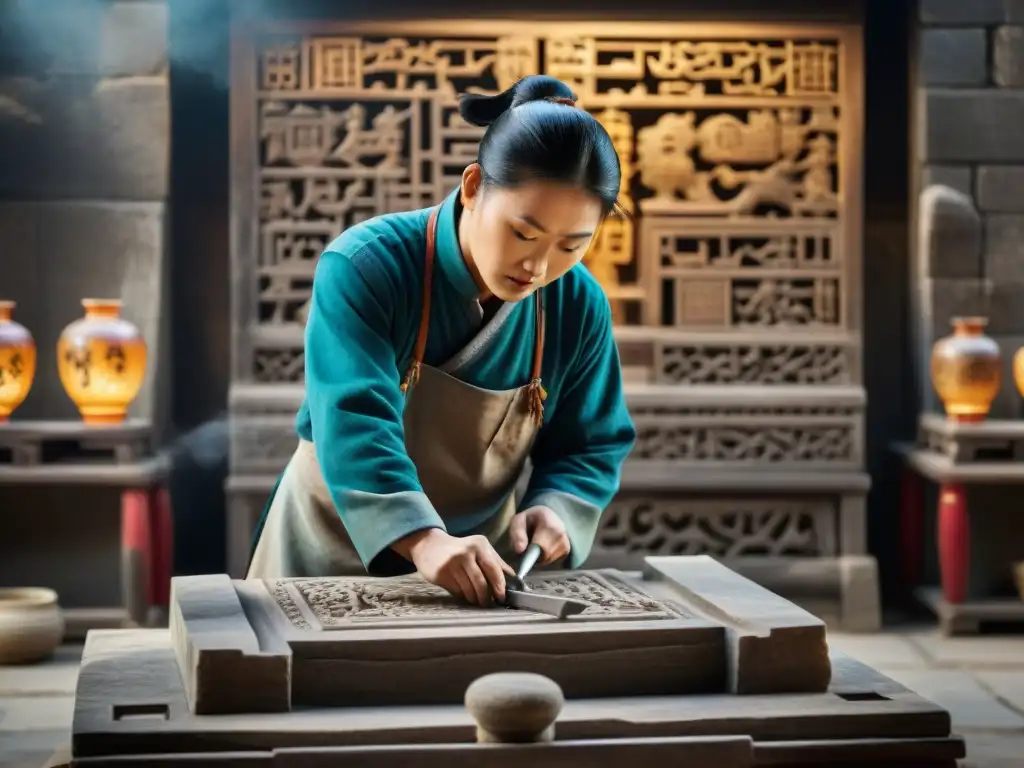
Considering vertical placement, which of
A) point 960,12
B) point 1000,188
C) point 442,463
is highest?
point 960,12

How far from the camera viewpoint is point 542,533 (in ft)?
8.05

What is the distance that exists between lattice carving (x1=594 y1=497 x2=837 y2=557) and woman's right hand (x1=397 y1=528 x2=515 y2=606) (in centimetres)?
321

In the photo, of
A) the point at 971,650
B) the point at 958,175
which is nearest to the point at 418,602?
the point at 971,650

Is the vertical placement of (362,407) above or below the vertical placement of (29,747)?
above

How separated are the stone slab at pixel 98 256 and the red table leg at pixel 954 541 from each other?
2.62m

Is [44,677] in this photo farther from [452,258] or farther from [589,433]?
[452,258]

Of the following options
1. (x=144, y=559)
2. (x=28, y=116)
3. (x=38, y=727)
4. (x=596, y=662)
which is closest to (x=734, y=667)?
(x=596, y=662)

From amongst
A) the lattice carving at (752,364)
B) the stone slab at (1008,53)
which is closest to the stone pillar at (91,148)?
the lattice carving at (752,364)

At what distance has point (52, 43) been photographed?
5289 millimetres

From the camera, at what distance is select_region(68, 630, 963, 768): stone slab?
70.4 inches

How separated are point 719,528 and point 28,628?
88.3 inches

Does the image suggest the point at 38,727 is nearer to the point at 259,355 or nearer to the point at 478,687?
the point at 259,355

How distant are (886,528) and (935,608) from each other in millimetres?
575

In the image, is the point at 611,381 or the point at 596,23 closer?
the point at 611,381
